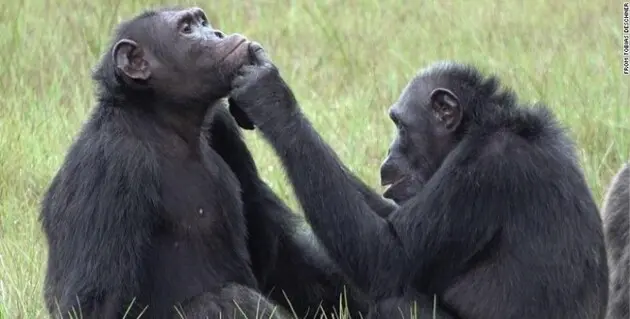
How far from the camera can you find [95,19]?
1052cm

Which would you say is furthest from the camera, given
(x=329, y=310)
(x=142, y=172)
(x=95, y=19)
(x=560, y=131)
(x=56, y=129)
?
(x=95, y=19)

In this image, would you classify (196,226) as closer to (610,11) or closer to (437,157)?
(437,157)

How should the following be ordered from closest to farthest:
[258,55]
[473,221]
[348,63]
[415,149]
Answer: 1. [473,221]
2. [258,55]
3. [415,149]
4. [348,63]

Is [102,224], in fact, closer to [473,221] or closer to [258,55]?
[258,55]

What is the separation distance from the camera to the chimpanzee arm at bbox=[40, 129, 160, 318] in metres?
5.47

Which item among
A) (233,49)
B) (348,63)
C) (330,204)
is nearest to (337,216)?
(330,204)

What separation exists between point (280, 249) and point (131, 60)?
117 cm

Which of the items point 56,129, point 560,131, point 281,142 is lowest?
point 56,129

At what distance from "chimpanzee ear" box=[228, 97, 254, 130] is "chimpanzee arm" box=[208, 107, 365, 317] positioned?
255mm

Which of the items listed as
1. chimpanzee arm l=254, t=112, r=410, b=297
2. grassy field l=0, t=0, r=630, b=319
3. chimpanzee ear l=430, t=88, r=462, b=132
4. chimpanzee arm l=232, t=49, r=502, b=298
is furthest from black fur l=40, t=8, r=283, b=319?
grassy field l=0, t=0, r=630, b=319

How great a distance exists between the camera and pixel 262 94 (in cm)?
584

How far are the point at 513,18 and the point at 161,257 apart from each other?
225 inches

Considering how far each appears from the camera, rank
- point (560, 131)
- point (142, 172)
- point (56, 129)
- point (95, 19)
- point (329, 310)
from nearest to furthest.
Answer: point (142, 172)
point (560, 131)
point (329, 310)
point (56, 129)
point (95, 19)

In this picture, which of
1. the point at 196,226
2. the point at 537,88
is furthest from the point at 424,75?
the point at 537,88
